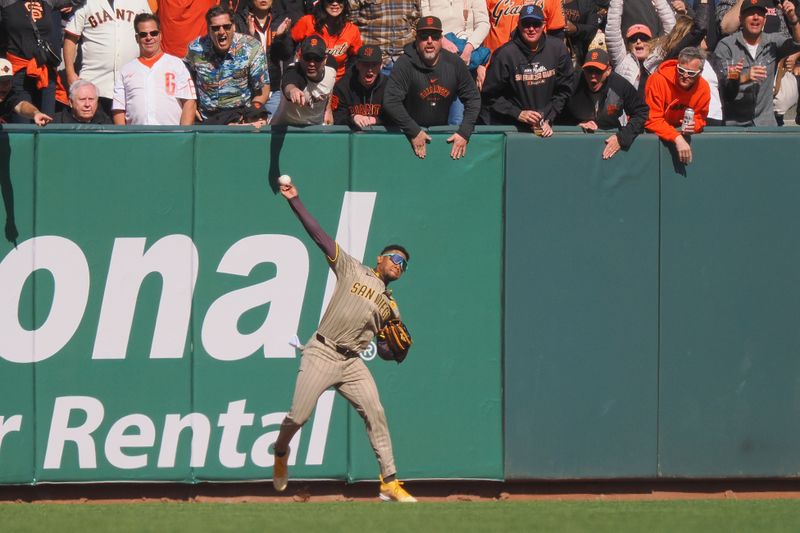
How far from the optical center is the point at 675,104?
38.7 ft

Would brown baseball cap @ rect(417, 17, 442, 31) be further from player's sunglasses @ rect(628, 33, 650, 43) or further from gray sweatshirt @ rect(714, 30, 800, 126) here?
gray sweatshirt @ rect(714, 30, 800, 126)

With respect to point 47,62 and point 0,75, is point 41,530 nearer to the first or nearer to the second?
point 0,75

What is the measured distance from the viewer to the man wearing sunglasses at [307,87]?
1125 centimetres

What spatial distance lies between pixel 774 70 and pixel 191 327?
667cm

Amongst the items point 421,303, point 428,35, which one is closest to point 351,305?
point 421,303

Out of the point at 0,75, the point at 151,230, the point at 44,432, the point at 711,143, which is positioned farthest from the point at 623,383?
the point at 0,75

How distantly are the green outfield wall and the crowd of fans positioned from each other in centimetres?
39

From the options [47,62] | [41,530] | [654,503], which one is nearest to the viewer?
[41,530]

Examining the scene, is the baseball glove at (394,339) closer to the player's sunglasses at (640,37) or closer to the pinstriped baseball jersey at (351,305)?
the pinstriped baseball jersey at (351,305)

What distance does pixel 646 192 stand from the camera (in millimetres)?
11797

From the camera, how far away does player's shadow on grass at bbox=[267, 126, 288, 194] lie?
455 inches

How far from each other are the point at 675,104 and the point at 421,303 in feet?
10.2

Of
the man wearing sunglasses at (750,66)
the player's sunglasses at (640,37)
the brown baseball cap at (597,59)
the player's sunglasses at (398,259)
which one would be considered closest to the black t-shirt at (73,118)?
the player's sunglasses at (398,259)

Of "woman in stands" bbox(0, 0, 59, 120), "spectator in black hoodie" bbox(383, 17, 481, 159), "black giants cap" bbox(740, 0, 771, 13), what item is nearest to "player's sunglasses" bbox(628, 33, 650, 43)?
"black giants cap" bbox(740, 0, 771, 13)
